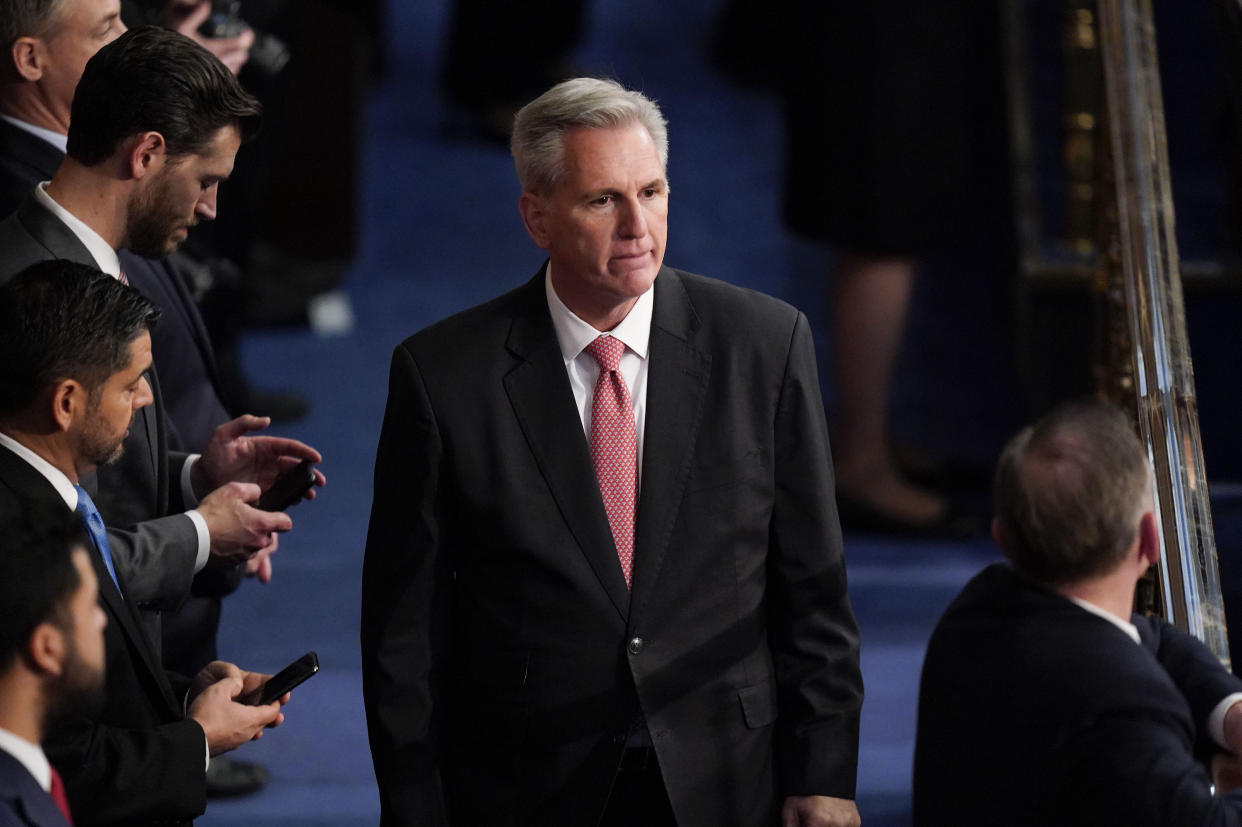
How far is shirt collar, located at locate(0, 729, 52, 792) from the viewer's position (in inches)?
76.0

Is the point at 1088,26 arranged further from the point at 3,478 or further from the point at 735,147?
the point at 3,478

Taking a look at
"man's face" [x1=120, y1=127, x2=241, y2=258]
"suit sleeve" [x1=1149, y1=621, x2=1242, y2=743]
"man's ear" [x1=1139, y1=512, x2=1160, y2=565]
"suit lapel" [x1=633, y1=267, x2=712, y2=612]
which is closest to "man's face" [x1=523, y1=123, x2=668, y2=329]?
"suit lapel" [x1=633, y1=267, x2=712, y2=612]

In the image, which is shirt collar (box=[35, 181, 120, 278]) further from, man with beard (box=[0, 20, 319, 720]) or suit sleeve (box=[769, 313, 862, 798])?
suit sleeve (box=[769, 313, 862, 798])

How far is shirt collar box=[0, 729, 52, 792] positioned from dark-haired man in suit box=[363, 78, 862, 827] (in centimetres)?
66

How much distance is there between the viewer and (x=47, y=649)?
193cm

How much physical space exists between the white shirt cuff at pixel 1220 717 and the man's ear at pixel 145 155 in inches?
66.0

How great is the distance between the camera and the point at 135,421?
2.79m

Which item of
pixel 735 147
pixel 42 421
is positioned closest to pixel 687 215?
pixel 735 147

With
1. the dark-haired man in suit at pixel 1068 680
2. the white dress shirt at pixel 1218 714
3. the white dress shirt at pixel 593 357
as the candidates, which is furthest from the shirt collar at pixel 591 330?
the white dress shirt at pixel 1218 714

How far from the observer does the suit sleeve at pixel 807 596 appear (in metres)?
2.62

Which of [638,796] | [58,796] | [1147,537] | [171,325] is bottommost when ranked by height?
[638,796]

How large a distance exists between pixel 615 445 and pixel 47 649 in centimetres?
94

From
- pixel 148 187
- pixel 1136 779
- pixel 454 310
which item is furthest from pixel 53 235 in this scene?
pixel 454 310

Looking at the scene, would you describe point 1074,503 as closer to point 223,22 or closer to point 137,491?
point 137,491
